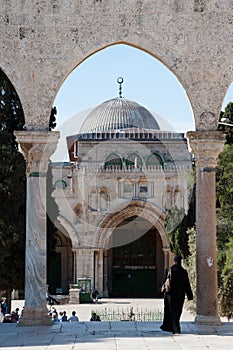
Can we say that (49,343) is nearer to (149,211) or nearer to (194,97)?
(194,97)

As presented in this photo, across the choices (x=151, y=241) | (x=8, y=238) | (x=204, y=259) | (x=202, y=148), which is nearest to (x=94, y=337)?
(x=204, y=259)

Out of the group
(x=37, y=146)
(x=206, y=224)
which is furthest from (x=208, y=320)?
(x=37, y=146)

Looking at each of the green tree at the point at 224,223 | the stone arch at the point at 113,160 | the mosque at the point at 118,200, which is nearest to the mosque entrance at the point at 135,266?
the mosque at the point at 118,200

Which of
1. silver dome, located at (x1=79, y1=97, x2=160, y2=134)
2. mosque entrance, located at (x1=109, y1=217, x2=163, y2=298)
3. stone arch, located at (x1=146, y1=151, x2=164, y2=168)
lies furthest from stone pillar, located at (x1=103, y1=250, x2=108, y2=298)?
silver dome, located at (x1=79, y1=97, x2=160, y2=134)

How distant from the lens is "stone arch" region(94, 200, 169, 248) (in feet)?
110

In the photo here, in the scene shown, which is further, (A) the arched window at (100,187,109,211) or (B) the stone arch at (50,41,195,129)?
(A) the arched window at (100,187,109,211)

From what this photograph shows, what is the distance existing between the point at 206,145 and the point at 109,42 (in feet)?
7.39

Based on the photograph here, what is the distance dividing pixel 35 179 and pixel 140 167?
78.0 ft

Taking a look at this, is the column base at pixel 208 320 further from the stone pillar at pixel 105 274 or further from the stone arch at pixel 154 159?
the stone arch at pixel 154 159

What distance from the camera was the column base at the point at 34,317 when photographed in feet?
33.4

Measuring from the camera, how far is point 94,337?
894 centimetres

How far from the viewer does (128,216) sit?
3444cm

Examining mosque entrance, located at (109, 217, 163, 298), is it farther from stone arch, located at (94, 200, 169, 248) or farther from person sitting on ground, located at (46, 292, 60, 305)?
person sitting on ground, located at (46, 292, 60, 305)

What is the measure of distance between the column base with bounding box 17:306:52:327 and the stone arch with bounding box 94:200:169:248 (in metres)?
23.2
